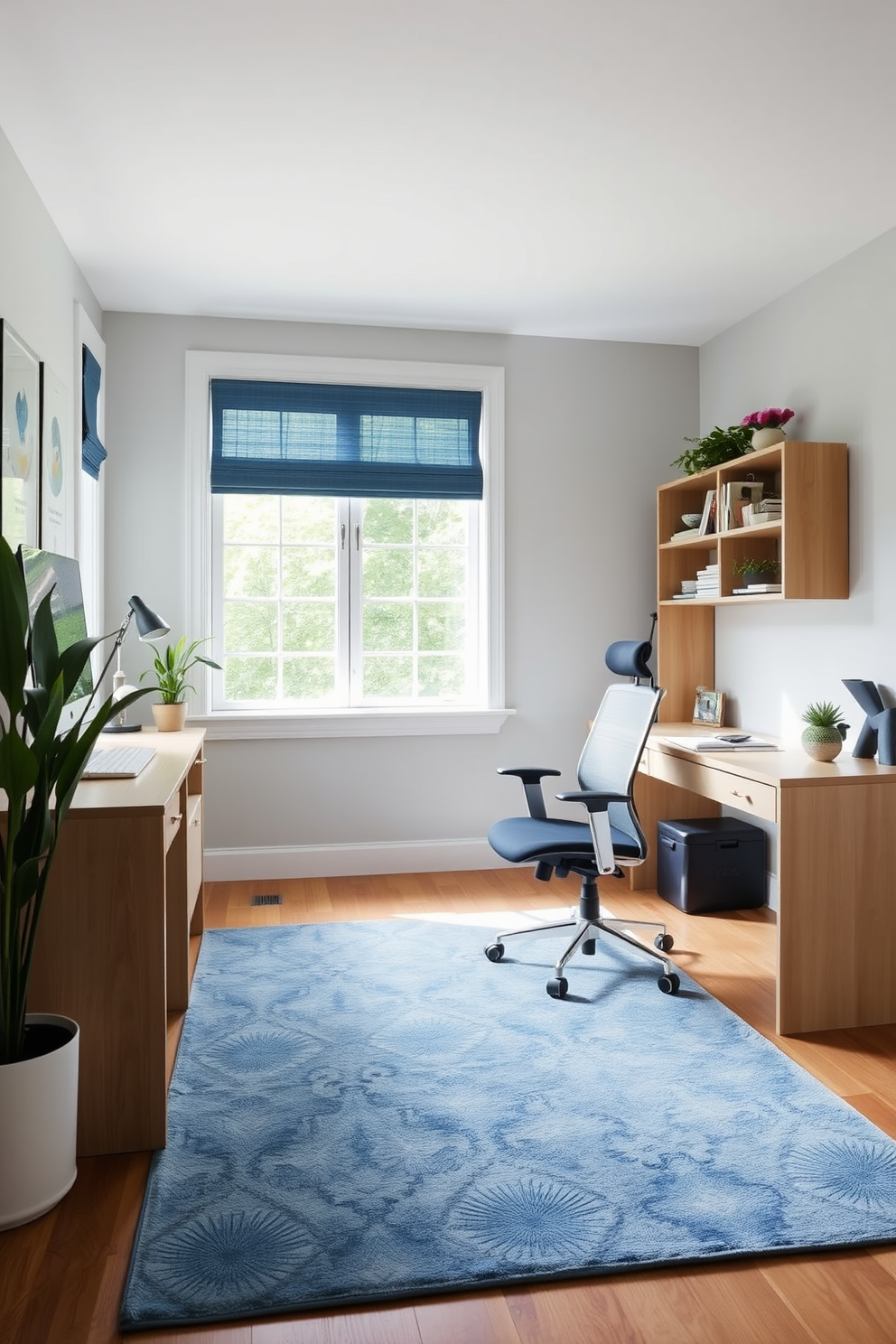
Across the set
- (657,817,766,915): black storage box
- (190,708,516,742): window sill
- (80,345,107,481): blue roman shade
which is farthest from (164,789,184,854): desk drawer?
(657,817,766,915): black storage box

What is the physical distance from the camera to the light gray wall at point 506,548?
4.45 m

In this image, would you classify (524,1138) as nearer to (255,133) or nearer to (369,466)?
(255,133)


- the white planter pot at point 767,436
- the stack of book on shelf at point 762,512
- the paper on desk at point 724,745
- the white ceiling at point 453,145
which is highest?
the white ceiling at point 453,145

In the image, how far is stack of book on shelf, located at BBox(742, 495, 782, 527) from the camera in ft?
12.4

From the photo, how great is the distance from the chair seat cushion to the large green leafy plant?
5.12ft

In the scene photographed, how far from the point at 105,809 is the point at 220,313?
2.96m

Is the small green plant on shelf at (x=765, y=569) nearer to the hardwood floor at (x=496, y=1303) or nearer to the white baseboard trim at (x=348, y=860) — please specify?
the white baseboard trim at (x=348, y=860)

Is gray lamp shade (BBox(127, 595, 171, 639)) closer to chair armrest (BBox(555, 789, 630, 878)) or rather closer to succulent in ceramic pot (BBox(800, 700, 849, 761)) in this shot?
chair armrest (BBox(555, 789, 630, 878))

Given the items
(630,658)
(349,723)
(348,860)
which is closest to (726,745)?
(630,658)

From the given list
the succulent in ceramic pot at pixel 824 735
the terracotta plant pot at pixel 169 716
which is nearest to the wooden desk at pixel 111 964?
the terracotta plant pot at pixel 169 716

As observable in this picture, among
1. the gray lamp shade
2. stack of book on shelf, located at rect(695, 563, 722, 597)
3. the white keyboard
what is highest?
stack of book on shelf, located at rect(695, 563, 722, 597)

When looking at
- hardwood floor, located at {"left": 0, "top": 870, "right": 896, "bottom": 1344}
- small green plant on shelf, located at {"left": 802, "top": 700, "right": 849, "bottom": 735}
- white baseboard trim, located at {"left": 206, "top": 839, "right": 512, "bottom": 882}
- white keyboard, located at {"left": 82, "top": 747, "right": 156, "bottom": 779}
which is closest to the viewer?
hardwood floor, located at {"left": 0, "top": 870, "right": 896, "bottom": 1344}

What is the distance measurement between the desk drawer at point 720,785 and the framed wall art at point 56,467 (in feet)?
8.05

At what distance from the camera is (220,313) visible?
445 cm
